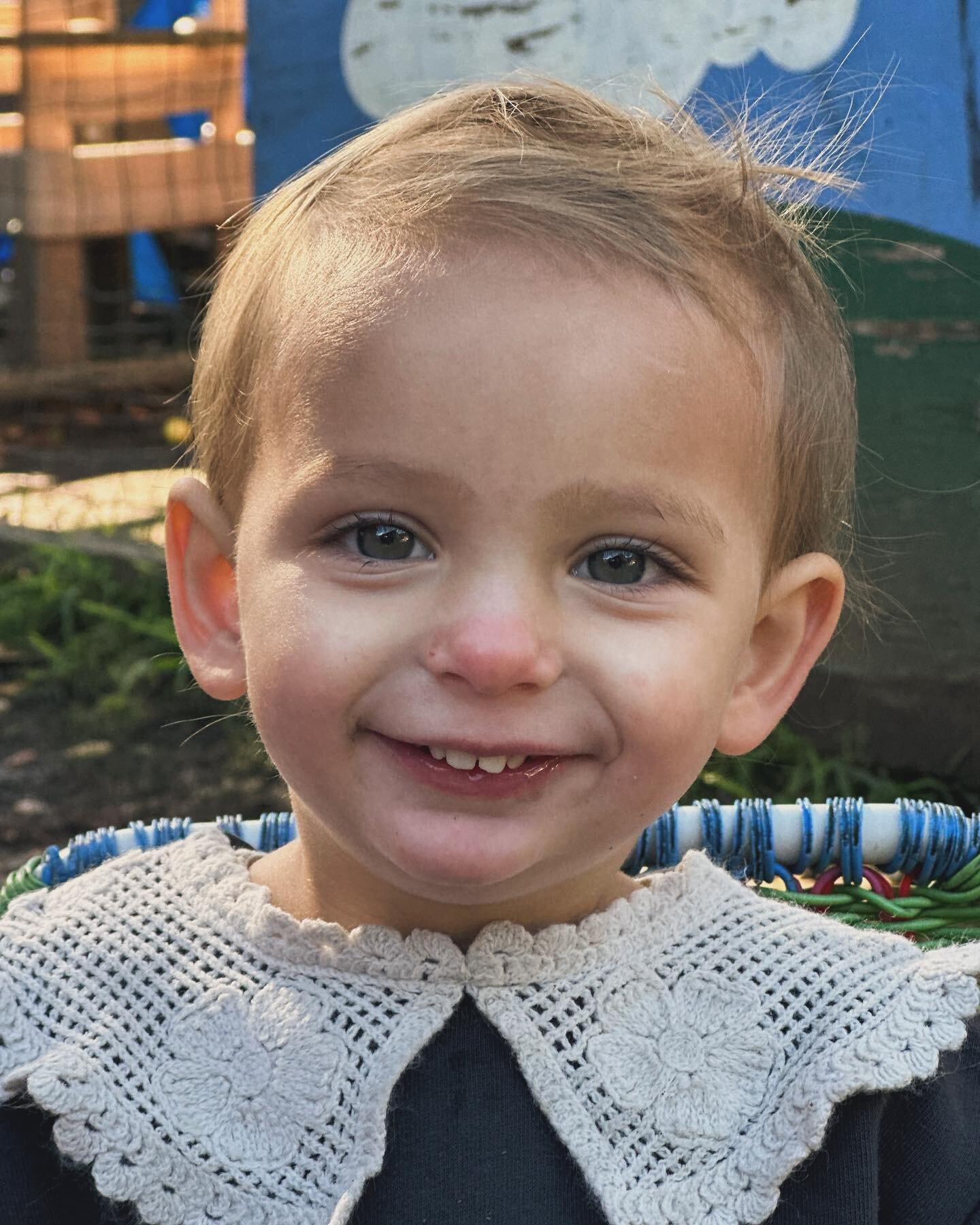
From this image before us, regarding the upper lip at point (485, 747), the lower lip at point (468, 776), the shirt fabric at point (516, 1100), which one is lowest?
the shirt fabric at point (516, 1100)

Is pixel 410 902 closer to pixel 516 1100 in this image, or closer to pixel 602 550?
pixel 516 1100

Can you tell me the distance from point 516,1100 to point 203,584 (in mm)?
592

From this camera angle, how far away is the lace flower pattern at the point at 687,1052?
1.41 m

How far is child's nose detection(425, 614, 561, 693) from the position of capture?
3.99ft

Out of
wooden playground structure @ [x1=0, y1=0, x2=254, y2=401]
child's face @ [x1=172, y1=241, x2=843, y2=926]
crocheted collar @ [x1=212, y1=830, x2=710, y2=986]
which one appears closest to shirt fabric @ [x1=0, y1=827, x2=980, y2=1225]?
crocheted collar @ [x1=212, y1=830, x2=710, y2=986]

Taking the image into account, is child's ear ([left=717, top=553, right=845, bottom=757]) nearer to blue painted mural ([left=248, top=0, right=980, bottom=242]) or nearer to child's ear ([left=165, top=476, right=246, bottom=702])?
child's ear ([left=165, top=476, right=246, bottom=702])

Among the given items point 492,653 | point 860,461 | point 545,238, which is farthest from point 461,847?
point 860,461

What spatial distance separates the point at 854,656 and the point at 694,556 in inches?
81.3

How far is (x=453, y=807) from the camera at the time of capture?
129cm

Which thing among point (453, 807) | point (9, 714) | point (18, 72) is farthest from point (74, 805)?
point (18, 72)

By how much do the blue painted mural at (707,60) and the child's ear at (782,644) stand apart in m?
1.43

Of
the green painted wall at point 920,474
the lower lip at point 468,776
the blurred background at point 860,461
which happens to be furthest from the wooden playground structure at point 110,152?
the lower lip at point 468,776

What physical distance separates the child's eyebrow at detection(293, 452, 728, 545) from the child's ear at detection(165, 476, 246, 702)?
0.22 m

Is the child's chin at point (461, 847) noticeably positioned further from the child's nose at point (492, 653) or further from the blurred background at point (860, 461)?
the blurred background at point (860, 461)
